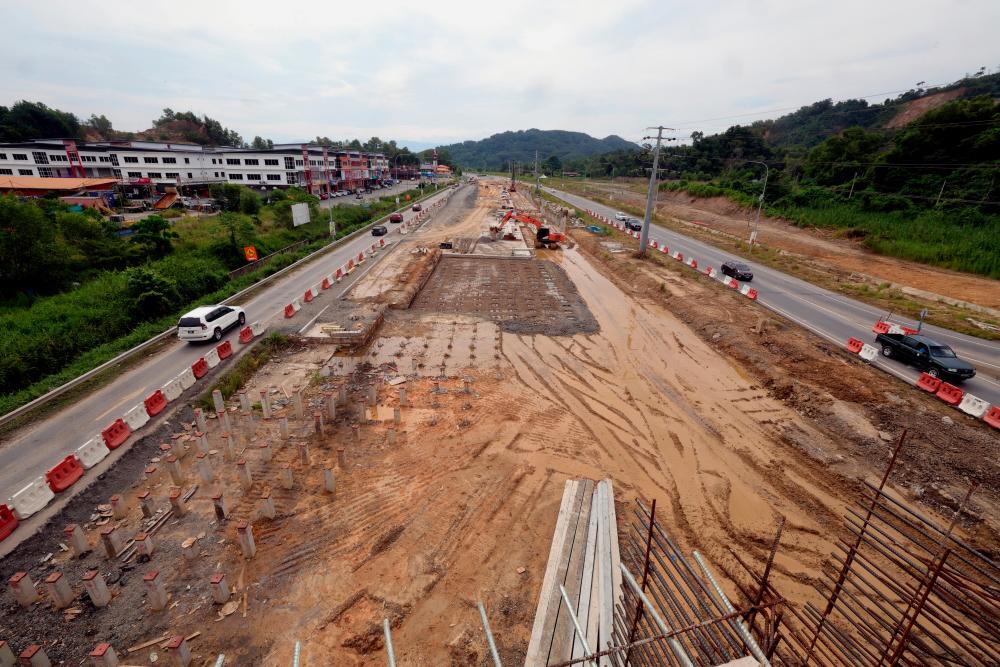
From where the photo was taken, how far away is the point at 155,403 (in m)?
15.8

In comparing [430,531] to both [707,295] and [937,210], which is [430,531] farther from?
[937,210]

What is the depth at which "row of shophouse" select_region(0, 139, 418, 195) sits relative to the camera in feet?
198

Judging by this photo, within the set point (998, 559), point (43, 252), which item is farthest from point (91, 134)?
point (998, 559)

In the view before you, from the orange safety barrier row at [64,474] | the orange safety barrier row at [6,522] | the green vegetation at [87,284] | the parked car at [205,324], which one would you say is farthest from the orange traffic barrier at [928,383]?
the green vegetation at [87,284]

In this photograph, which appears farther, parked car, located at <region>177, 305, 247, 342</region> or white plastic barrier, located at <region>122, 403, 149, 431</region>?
parked car, located at <region>177, 305, 247, 342</region>

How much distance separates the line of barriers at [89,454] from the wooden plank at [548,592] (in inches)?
519

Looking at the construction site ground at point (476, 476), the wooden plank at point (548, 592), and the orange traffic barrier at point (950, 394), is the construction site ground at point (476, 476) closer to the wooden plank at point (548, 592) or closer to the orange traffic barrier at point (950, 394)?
the wooden plank at point (548, 592)

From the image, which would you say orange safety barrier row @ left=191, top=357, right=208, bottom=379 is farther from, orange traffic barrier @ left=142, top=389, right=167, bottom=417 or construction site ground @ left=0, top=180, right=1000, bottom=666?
construction site ground @ left=0, top=180, right=1000, bottom=666

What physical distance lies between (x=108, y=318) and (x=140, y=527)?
1734cm

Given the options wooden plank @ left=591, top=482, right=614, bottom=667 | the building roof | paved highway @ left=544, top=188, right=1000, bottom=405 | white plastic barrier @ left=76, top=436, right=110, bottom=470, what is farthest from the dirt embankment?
the building roof

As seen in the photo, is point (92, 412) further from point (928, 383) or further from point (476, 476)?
point (928, 383)

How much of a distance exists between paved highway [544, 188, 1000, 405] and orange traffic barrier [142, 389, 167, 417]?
30392 mm

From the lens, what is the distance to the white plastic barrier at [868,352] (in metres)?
20.3

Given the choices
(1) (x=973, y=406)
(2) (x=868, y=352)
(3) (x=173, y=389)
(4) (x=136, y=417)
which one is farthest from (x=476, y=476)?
(2) (x=868, y=352)
